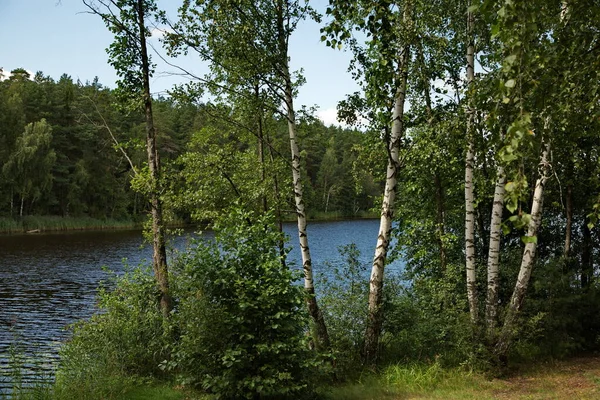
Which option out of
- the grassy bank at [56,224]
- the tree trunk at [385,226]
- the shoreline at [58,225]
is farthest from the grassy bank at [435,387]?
the grassy bank at [56,224]

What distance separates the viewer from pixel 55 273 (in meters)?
27.8

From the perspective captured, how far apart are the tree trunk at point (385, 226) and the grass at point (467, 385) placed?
24.7 inches

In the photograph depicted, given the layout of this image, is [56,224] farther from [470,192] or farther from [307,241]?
[470,192]

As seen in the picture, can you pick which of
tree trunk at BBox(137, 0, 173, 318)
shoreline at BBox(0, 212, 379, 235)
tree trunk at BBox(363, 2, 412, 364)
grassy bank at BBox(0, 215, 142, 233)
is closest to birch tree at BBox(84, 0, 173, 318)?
tree trunk at BBox(137, 0, 173, 318)

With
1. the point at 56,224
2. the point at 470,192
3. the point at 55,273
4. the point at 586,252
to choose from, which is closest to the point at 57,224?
the point at 56,224

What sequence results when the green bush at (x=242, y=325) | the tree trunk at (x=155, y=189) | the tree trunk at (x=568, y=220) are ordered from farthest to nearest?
the tree trunk at (x=568, y=220), the tree trunk at (x=155, y=189), the green bush at (x=242, y=325)

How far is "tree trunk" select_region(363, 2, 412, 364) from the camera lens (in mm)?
9070

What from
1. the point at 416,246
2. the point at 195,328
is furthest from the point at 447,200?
the point at 195,328

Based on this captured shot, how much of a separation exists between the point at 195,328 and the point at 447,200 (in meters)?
8.56

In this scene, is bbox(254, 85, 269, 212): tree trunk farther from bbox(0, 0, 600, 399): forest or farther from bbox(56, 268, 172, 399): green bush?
bbox(56, 268, 172, 399): green bush

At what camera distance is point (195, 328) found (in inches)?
300

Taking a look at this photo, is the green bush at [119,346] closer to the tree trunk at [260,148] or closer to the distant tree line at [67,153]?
the tree trunk at [260,148]

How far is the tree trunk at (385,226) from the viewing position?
9.07 meters

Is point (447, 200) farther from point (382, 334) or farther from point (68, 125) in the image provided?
point (68, 125)
